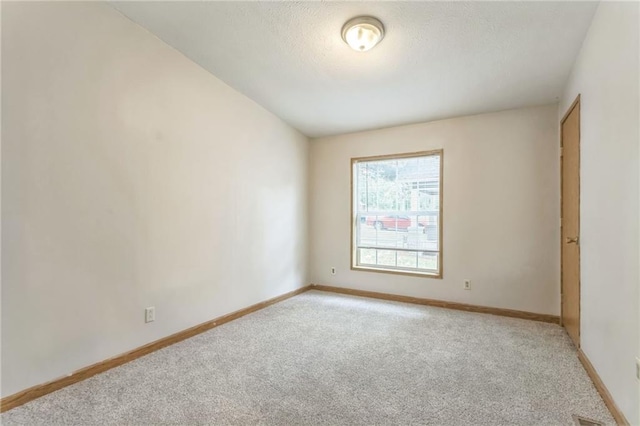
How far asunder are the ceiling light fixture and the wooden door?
1.68 meters

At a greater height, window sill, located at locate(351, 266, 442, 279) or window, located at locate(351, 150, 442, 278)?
window, located at locate(351, 150, 442, 278)

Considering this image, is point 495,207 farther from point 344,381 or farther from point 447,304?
point 344,381

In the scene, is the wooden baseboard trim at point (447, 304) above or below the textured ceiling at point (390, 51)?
below

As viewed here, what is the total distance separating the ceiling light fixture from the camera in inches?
86.0

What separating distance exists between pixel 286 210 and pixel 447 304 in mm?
2311

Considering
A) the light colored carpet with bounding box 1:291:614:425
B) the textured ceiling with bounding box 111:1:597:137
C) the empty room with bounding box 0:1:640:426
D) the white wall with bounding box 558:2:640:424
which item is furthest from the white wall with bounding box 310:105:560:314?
the white wall with bounding box 558:2:640:424

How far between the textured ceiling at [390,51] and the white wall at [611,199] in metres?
0.39

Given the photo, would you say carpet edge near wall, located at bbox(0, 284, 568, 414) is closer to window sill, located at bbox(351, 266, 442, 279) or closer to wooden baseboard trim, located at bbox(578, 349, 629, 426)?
window sill, located at bbox(351, 266, 442, 279)

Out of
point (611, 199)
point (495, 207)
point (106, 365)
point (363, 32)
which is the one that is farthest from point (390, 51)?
point (106, 365)

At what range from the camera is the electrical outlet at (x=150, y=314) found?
247 centimetres

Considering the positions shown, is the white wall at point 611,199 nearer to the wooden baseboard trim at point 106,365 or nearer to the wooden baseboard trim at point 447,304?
the wooden baseboard trim at point 447,304

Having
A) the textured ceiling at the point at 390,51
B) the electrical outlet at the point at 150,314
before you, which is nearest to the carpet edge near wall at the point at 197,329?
the electrical outlet at the point at 150,314

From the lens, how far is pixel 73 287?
80.4 inches

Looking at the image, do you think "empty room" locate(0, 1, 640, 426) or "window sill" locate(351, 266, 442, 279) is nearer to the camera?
"empty room" locate(0, 1, 640, 426)
